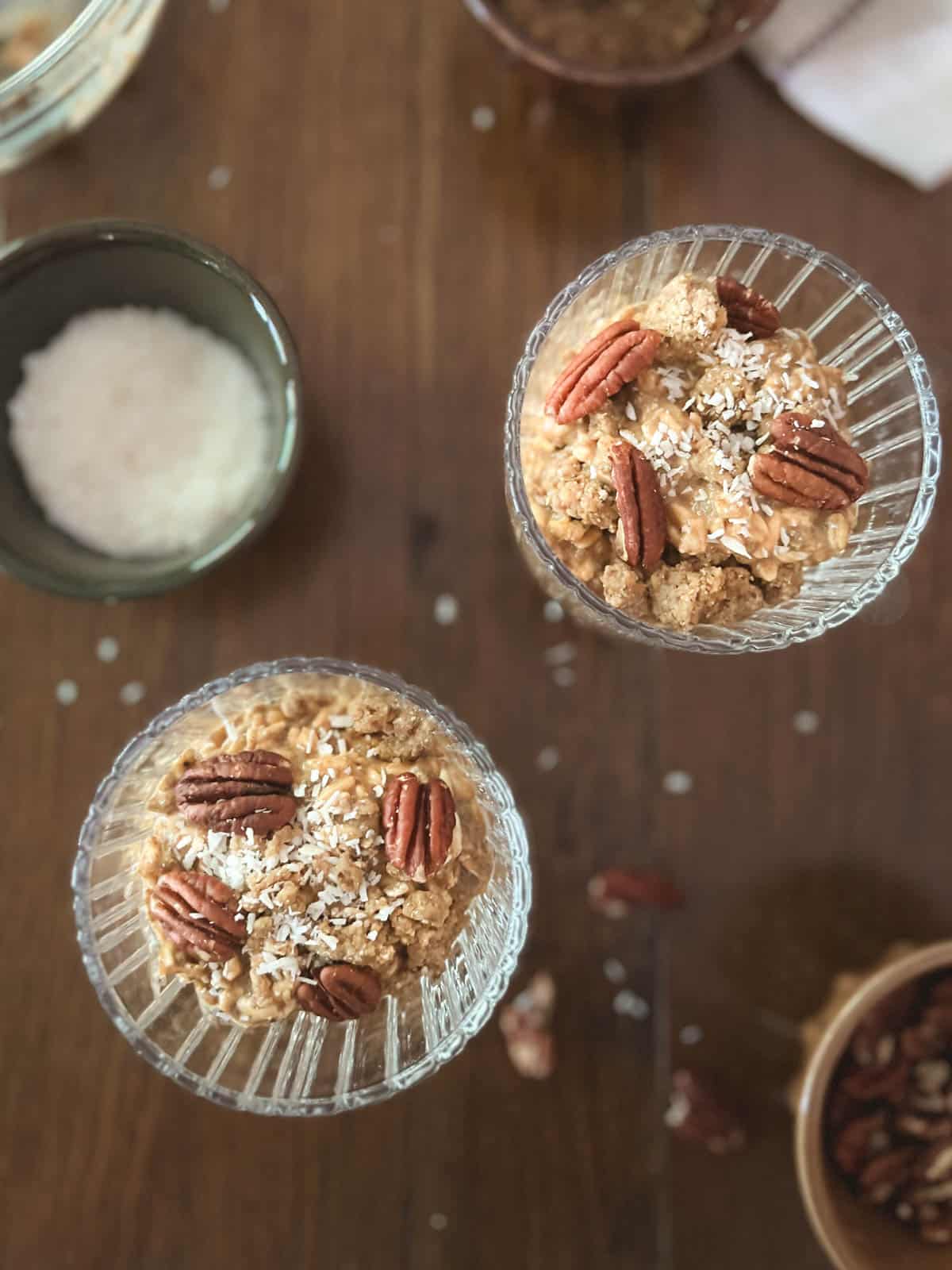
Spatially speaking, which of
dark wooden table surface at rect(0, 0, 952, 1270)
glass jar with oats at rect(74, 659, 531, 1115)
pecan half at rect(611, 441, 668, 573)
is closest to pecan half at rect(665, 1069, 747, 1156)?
dark wooden table surface at rect(0, 0, 952, 1270)

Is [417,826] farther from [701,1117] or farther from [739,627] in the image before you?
[701,1117]

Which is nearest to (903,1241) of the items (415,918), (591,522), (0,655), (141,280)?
(415,918)

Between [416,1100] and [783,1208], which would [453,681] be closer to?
[416,1100]

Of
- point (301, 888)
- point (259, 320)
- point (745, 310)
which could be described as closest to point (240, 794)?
point (301, 888)

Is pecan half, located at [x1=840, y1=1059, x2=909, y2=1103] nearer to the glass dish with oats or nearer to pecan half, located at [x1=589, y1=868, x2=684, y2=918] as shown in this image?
pecan half, located at [x1=589, y1=868, x2=684, y2=918]

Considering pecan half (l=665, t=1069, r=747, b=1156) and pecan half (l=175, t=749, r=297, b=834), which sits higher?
pecan half (l=175, t=749, r=297, b=834)

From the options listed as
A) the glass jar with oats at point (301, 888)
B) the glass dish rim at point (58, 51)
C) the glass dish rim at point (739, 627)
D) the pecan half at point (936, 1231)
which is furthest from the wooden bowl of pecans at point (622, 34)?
the pecan half at point (936, 1231)

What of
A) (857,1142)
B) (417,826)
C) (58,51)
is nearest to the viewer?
(417,826)
